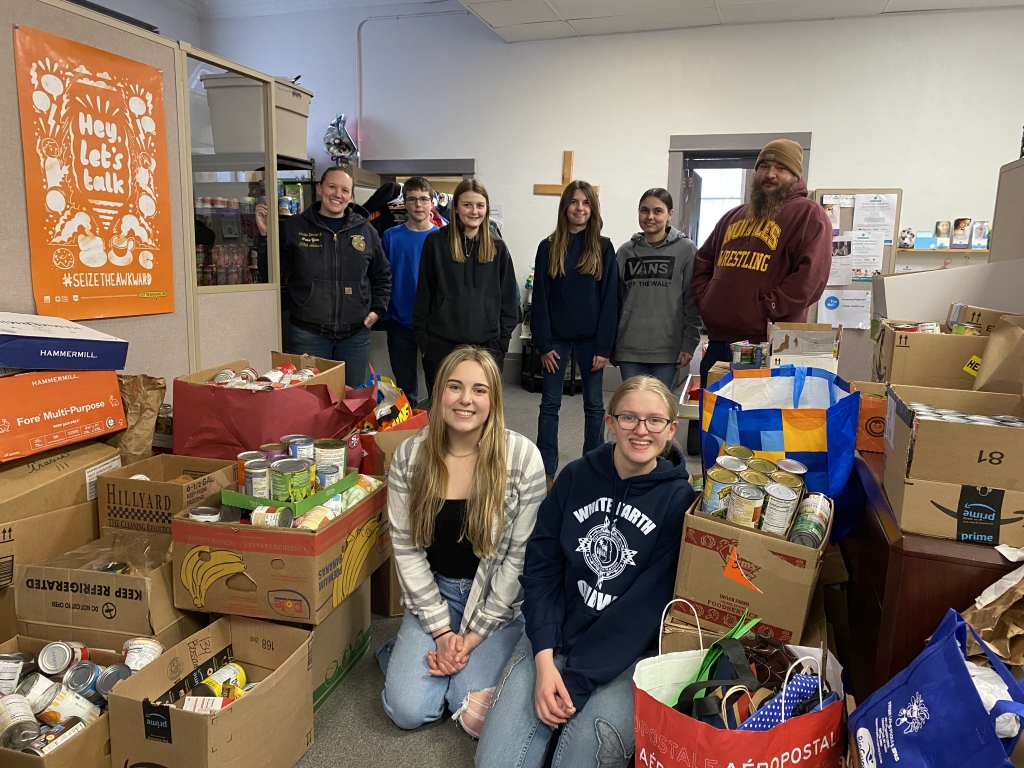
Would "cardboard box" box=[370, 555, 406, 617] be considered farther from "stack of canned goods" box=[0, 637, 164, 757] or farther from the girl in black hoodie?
the girl in black hoodie

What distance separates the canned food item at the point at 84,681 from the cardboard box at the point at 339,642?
47 cm

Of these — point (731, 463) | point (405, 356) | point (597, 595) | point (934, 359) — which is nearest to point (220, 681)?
point (597, 595)

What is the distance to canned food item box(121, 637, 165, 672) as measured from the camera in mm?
1527

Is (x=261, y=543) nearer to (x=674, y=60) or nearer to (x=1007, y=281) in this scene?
(x=1007, y=281)

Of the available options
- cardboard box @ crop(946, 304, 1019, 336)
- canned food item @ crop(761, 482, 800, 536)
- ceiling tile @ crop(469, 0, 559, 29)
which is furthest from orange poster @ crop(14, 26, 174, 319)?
ceiling tile @ crop(469, 0, 559, 29)

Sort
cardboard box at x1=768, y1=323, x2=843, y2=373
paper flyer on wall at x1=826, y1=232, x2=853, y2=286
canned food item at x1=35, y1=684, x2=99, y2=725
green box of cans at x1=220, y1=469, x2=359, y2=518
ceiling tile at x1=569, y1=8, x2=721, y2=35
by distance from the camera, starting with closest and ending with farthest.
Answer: canned food item at x1=35, y1=684, x2=99, y2=725 → green box of cans at x1=220, y1=469, x2=359, y2=518 → cardboard box at x1=768, y1=323, x2=843, y2=373 → paper flyer on wall at x1=826, y1=232, x2=853, y2=286 → ceiling tile at x1=569, y1=8, x2=721, y2=35

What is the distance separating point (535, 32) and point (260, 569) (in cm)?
499

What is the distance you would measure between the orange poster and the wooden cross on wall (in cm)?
362

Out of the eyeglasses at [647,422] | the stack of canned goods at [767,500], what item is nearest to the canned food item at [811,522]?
the stack of canned goods at [767,500]

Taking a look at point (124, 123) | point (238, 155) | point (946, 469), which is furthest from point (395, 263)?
point (946, 469)

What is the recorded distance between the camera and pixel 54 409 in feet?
6.36

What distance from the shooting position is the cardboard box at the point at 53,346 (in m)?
1.83

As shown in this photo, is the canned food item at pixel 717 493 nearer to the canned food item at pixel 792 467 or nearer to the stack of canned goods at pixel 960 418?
the canned food item at pixel 792 467

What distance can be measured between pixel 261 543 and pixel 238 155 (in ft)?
8.28
